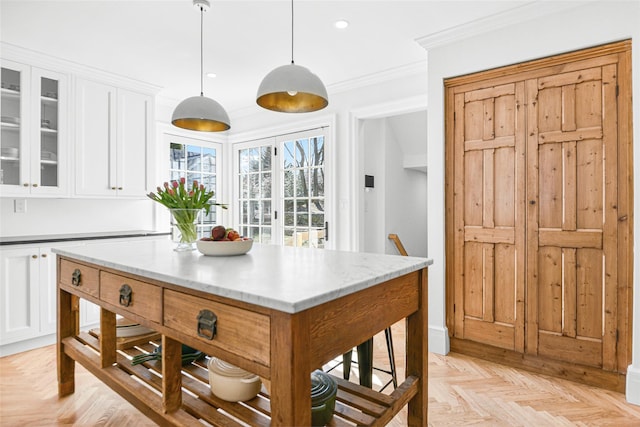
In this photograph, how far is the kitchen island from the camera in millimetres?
1036

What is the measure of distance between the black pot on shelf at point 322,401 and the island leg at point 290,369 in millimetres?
322

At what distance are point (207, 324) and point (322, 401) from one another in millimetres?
530

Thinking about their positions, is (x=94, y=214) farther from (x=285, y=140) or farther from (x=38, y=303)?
(x=285, y=140)

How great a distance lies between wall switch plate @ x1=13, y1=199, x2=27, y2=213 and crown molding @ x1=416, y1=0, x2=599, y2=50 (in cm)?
383

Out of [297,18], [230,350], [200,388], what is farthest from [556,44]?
[200,388]

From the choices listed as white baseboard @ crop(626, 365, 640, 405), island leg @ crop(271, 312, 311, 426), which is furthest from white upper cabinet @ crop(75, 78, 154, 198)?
white baseboard @ crop(626, 365, 640, 405)

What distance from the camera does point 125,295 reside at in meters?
1.60

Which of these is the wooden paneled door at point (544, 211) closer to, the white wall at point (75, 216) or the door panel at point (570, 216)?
the door panel at point (570, 216)

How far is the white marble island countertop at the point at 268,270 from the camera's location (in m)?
1.07

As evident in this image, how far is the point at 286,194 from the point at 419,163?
185cm

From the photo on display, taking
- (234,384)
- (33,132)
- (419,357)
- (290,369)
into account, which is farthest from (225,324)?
(33,132)

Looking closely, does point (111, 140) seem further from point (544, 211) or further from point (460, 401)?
point (544, 211)

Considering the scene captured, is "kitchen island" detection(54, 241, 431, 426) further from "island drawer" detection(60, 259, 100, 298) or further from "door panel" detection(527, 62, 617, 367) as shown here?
"door panel" detection(527, 62, 617, 367)

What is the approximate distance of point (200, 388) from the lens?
161cm
